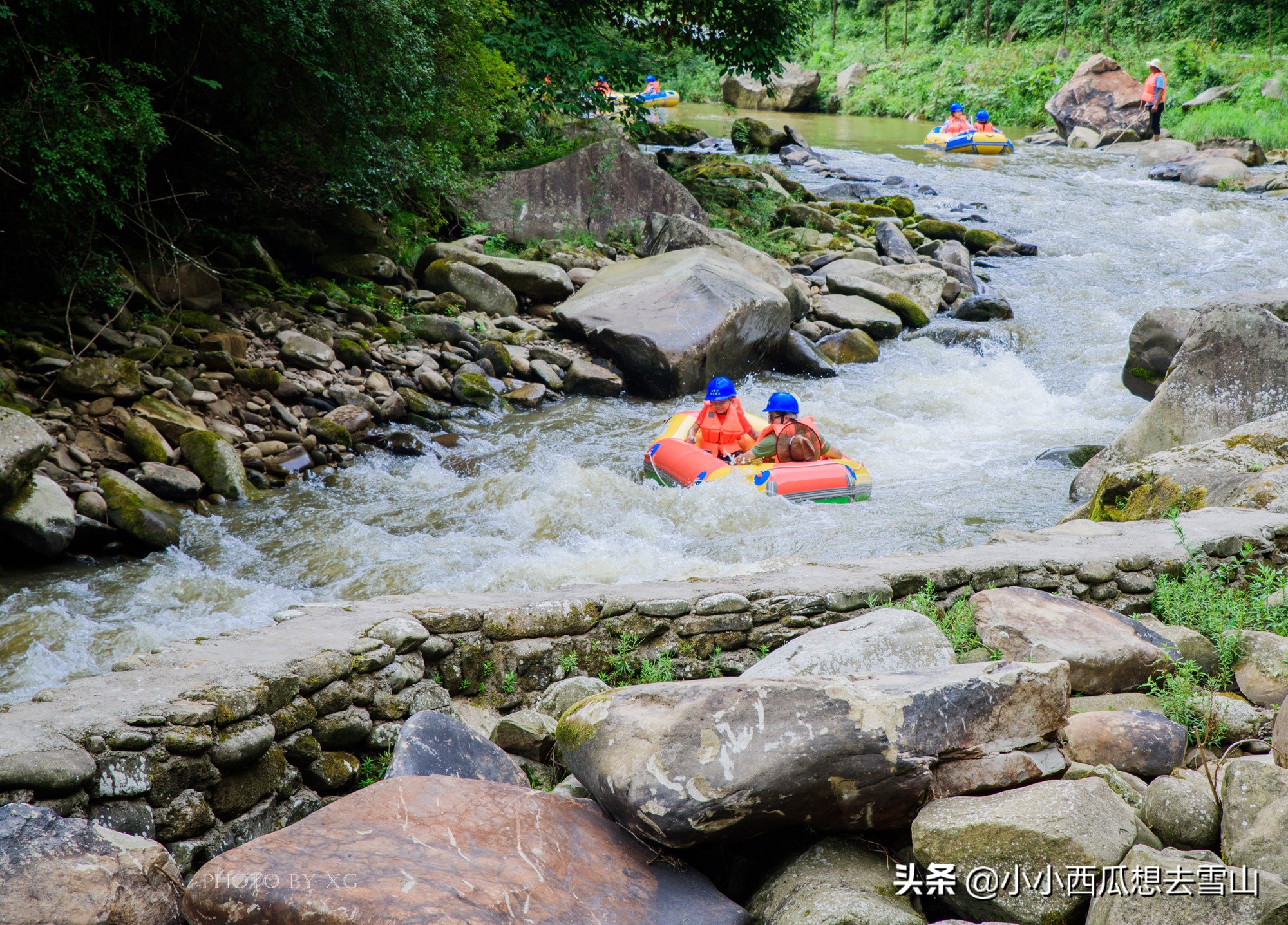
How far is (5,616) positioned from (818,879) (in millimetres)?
4831

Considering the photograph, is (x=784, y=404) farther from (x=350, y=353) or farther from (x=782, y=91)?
(x=782, y=91)

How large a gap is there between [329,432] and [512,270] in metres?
3.95

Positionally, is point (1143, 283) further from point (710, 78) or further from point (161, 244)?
point (710, 78)

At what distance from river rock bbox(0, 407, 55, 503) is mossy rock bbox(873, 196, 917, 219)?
14566mm

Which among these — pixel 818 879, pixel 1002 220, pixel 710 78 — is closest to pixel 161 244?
pixel 818 879

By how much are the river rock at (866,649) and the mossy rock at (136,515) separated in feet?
14.9

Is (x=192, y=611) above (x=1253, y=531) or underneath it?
underneath

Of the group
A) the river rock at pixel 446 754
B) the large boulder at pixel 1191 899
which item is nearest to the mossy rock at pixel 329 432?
the river rock at pixel 446 754

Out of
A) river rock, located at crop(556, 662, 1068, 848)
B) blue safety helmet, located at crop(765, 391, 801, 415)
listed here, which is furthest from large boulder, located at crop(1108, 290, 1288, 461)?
river rock, located at crop(556, 662, 1068, 848)

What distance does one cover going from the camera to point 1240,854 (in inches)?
78.4

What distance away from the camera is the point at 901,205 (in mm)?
16719

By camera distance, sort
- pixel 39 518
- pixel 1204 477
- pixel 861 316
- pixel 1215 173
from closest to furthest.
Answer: pixel 1204 477, pixel 39 518, pixel 861 316, pixel 1215 173

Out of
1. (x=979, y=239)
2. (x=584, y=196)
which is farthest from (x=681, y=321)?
(x=979, y=239)

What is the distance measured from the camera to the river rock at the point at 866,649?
9.64 ft
